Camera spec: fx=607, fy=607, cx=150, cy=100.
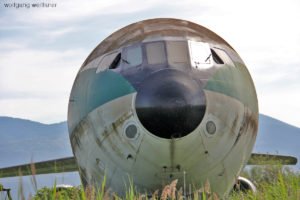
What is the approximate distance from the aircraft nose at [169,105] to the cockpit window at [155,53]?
43 centimetres

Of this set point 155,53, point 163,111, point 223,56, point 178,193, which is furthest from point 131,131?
point 178,193

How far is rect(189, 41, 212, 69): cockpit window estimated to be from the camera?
29.0ft

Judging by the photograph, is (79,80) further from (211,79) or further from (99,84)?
(211,79)

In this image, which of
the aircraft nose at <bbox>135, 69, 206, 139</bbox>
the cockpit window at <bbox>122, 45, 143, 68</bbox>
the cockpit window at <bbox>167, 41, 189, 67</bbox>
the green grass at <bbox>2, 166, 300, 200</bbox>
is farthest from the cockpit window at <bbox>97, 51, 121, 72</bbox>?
the green grass at <bbox>2, 166, 300, 200</bbox>

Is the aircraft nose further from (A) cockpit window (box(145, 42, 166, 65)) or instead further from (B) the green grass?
(B) the green grass

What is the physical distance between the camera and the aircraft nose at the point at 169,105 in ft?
25.7

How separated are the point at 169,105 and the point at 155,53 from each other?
1.28 m

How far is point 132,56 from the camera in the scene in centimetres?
901

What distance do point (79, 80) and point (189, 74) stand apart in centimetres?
233

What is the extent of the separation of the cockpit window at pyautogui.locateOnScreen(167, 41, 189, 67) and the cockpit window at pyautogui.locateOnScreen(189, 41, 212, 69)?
0.35ft

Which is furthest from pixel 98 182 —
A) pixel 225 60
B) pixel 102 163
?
pixel 225 60

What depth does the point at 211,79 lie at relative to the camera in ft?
28.5

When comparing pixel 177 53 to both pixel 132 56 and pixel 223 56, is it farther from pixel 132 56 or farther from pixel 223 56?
pixel 223 56

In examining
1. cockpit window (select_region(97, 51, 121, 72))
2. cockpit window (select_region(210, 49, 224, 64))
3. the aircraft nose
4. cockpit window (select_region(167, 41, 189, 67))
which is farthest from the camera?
cockpit window (select_region(210, 49, 224, 64))
